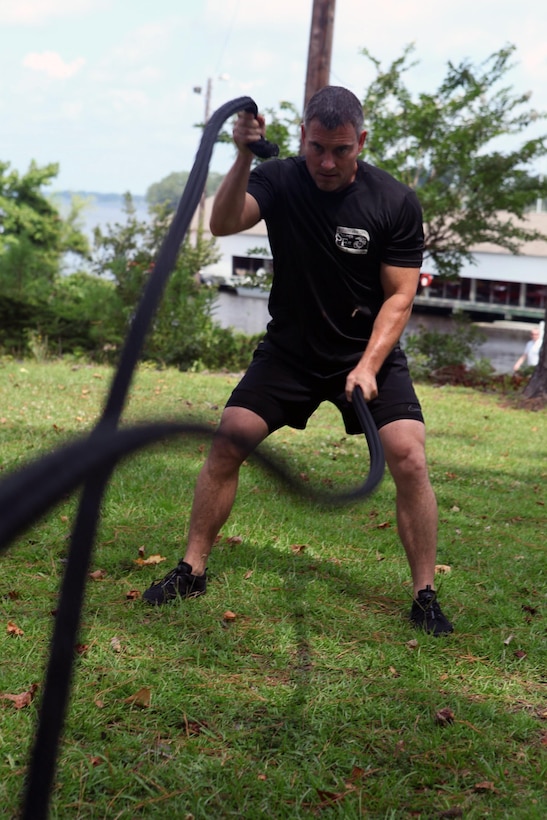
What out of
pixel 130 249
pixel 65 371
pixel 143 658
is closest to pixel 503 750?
pixel 143 658

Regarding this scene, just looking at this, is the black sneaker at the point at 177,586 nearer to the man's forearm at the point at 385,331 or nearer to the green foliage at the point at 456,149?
the man's forearm at the point at 385,331

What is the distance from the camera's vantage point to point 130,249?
1384 centimetres

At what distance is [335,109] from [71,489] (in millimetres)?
2557

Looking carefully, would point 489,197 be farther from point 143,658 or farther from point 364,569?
point 143,658

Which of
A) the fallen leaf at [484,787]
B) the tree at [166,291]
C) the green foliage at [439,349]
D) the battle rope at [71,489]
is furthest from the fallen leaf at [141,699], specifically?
the green foliage at [439,349]

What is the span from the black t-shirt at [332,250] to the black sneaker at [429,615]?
998 mm

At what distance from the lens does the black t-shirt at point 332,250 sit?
143 inches

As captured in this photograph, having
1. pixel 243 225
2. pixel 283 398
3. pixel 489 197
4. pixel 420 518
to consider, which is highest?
pixel 489 197

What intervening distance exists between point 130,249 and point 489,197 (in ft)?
19.8

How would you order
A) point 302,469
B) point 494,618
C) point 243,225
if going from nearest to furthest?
point 243,225, point 494,618, point 302,469

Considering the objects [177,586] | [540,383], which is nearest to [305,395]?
[177,586]

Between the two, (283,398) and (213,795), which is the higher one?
(283,398)

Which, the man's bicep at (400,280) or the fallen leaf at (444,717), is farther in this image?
the man's bicep at (400,280)

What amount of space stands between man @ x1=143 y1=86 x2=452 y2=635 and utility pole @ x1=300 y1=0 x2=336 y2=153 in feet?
27.7
